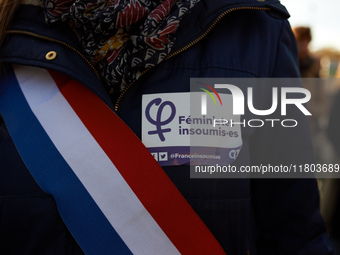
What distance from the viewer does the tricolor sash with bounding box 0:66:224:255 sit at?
129cm

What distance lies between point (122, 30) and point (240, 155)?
0.53 m

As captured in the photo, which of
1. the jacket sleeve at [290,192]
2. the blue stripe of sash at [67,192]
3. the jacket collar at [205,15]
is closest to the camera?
the blue stripe of sash at [67,192]

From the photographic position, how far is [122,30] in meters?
1.38

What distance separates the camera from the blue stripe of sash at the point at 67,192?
1.29 meters

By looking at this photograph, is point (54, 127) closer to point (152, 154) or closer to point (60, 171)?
point (60, 171)

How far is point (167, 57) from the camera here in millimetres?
1384

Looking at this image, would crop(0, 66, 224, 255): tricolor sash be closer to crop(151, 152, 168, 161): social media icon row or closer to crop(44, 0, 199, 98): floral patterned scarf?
crop(151, 152, 168, 161): social media icon row
